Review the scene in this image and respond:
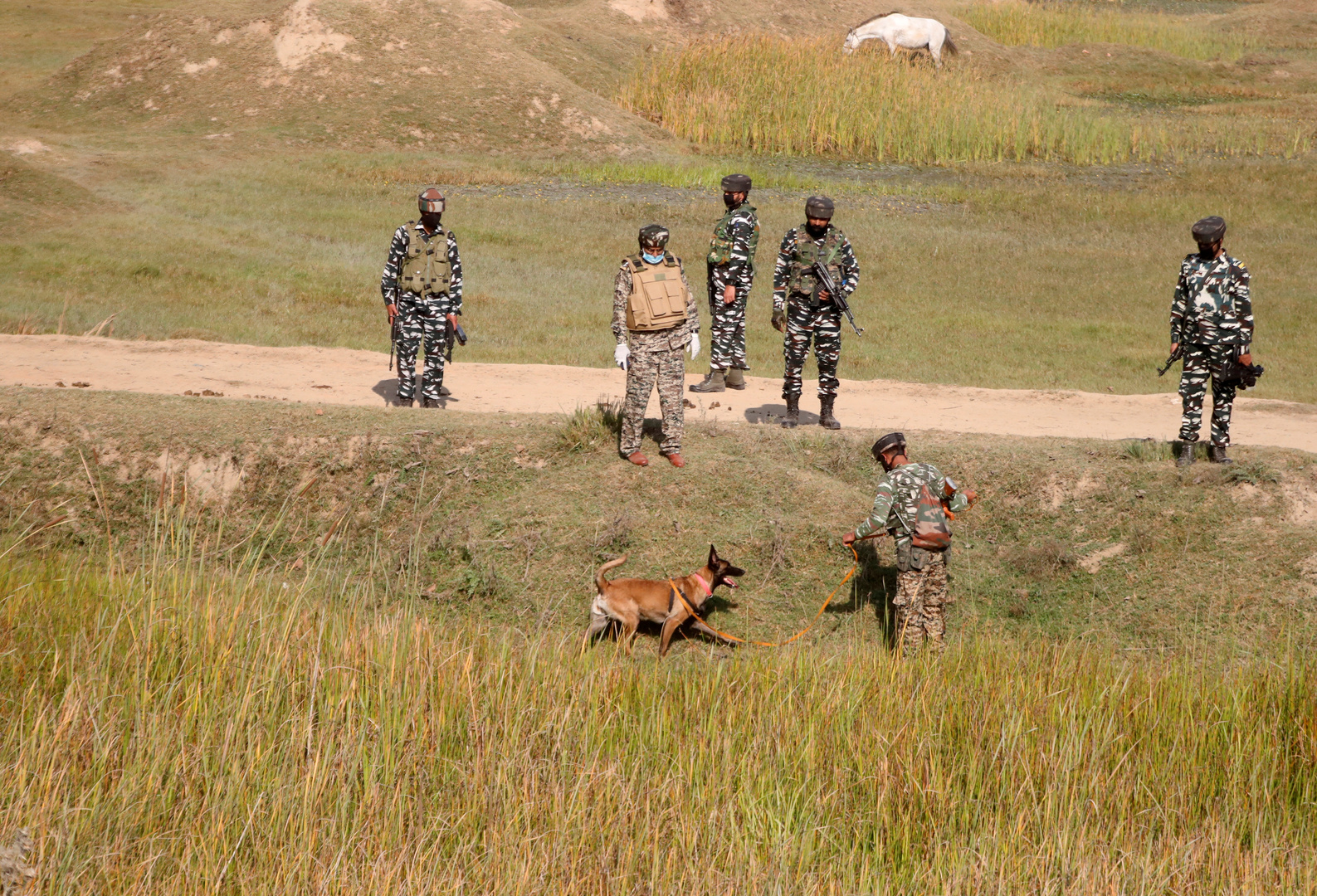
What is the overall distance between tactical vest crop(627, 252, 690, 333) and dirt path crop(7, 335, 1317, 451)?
2.80 m

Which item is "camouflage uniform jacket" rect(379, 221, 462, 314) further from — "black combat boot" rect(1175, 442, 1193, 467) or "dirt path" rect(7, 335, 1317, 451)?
"black combat boot" rect(1175, 442, 1193, 467)

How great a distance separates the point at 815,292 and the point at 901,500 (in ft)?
13.2

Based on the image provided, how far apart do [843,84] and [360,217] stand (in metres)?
15.1

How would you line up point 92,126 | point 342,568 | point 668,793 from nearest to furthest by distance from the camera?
point 668,793, point 342,568, point 92,126

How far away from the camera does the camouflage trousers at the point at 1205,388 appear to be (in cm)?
1033

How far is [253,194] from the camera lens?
24797 millimetres

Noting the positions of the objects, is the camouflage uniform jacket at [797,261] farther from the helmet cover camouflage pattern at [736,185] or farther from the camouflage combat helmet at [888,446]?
the camouflage combat helmet at [888,446]

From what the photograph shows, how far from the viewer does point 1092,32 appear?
181ft

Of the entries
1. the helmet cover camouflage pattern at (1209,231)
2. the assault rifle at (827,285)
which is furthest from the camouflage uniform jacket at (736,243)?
the helmet cover camouflage pattern at (1209,231)

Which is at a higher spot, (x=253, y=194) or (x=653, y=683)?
(x=253, y=194)

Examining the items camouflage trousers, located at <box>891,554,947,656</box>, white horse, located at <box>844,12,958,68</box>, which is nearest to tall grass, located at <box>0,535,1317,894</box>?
camouflage trousers, located at <box>891,554,947,656</box>

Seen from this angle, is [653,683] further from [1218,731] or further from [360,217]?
[360,217]

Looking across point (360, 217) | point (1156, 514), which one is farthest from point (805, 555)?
point (360, 217)

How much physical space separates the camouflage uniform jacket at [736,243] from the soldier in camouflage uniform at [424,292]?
9.95 feet
